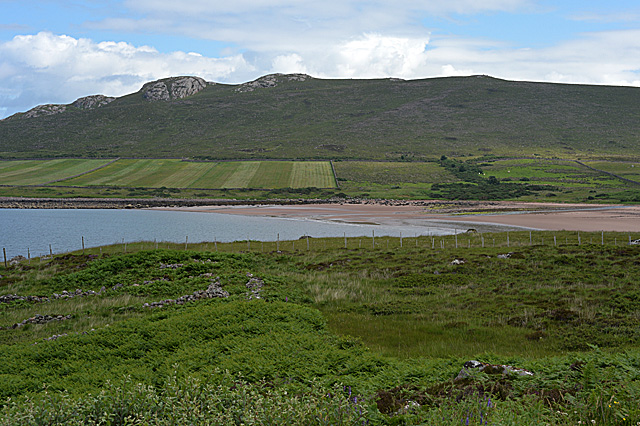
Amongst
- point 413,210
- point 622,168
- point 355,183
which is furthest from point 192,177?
point 622,168

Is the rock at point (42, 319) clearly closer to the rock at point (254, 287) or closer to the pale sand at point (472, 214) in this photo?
the rock at point (254, 287)

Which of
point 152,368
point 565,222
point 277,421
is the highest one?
point 277,421

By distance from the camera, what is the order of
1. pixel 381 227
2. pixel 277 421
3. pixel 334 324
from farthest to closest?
pixel 381 227, pixel 334 324, pixel 277 421

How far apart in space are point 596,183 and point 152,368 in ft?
574

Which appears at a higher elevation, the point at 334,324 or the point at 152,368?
the point at 152,368

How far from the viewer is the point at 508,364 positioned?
12.1m

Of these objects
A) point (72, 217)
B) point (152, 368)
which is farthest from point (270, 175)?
point (152, 368)

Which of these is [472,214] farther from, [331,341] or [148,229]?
[331,341]

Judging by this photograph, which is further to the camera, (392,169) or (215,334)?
(392,169)

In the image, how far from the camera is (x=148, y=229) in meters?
86.1

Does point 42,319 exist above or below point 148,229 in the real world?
above

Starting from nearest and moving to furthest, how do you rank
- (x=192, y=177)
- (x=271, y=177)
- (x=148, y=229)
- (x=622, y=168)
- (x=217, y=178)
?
(x=148, y=229), (x=271, y=177), (x=217, y=178), (x=192, y=177), (x=622, y=168)

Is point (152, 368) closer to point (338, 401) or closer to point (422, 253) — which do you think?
point (338, 401)

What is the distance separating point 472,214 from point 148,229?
6995 cm
